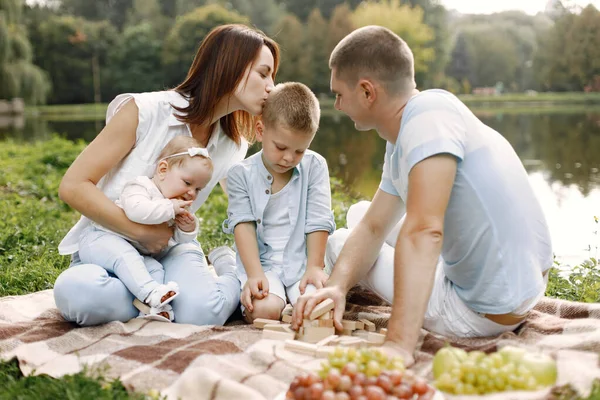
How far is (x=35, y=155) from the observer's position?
10438mm

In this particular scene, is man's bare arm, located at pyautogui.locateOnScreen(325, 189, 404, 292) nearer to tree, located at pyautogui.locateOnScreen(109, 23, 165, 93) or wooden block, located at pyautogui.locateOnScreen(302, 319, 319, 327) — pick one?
wooden block, located at pyautogui.locateOnScreen(302, 319, 319, 327)

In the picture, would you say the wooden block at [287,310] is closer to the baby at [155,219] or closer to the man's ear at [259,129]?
the baby at [155,219]

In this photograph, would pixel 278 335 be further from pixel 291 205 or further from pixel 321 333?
pixel 291 205

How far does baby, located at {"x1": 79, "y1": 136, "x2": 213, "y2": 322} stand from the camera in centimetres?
305

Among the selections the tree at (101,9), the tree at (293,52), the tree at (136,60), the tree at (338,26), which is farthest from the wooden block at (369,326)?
the tree at (101,9)

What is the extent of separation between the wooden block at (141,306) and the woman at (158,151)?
4cm

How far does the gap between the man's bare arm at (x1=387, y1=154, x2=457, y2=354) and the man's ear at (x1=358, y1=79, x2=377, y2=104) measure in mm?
417

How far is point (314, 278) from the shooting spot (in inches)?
124

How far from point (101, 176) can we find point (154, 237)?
41 centimetres

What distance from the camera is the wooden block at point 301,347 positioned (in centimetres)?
256

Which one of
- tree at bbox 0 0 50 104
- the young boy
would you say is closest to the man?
the young boy

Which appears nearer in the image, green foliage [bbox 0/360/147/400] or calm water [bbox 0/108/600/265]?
green foliage [bbox 0/360/147/400]

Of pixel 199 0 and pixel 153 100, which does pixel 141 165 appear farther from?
pixel 199 0

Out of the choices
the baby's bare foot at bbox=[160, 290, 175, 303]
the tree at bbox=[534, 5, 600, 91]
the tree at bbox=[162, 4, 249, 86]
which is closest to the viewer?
the baby's bare foot at bbox=[160, 290, 175, 303]
